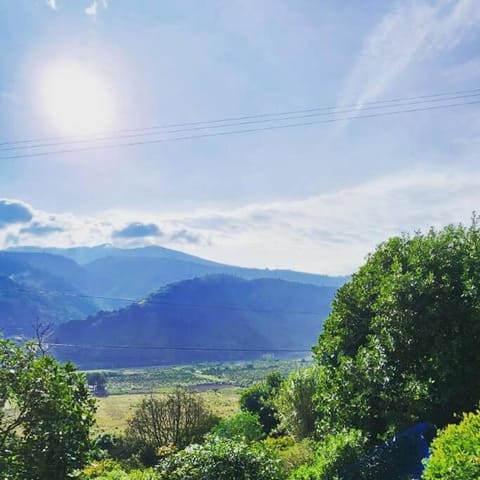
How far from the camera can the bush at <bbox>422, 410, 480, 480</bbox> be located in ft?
23.8

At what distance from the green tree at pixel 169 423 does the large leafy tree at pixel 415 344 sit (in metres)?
19.0

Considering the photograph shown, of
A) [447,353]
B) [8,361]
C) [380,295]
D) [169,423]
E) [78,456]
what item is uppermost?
[380,295]

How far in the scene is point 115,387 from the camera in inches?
5344

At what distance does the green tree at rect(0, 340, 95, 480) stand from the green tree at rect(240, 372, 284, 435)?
2763cm

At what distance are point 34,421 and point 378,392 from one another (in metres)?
9.38

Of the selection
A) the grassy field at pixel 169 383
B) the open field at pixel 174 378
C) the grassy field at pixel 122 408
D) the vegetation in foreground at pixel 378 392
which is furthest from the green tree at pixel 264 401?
the open field at pixel 174 378

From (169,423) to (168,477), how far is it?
2272 centimetres

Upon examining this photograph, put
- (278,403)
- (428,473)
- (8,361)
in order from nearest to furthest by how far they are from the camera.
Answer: (428,473) → (8,361) → (278,403)

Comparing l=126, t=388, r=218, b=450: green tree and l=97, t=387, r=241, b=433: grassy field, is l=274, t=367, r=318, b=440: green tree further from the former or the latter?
l=97, t=387, r=241, b=433: grassy field

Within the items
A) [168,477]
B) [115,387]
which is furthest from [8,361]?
[115,387]

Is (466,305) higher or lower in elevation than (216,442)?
higher

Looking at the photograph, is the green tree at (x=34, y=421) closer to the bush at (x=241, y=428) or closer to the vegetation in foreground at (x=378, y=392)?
the vegetation in foreground at (x=378, y=392)

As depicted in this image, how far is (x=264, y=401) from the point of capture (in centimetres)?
3775

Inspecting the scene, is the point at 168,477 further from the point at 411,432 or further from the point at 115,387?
the point at 115,387
